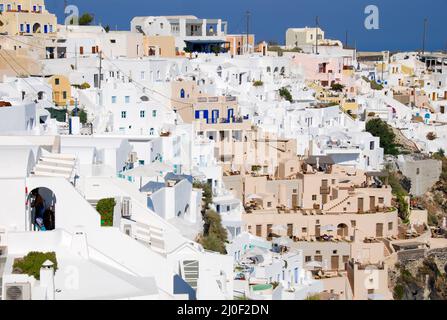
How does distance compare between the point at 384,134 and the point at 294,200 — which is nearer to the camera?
the point at 294,200

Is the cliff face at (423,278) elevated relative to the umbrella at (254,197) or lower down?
lower down

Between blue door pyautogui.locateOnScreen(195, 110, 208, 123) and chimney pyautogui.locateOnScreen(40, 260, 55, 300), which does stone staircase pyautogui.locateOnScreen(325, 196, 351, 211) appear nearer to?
blue door pyautogui.locateOnScreen(195, 110, 208, 123)

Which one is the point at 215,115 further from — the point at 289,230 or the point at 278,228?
the point at 278,228

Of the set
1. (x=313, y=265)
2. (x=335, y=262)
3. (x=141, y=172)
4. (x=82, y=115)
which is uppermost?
(x=82, y=115)

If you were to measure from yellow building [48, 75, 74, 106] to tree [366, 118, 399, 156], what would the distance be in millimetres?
7436

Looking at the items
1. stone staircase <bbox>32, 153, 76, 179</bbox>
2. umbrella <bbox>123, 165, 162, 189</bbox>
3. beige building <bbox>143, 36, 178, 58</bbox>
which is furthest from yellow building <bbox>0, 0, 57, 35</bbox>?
stone staircase <bbox>32, 153, 76, 179</bbox>

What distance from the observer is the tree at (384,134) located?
68.6ft

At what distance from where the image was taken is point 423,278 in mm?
14734

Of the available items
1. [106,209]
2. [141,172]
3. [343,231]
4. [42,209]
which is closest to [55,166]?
[42,209]

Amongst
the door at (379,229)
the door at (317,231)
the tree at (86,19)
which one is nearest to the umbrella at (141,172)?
the door at (317,231)

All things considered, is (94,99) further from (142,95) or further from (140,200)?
(140,200)

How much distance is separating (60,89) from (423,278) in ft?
26.5

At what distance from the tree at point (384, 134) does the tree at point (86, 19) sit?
10.9 m

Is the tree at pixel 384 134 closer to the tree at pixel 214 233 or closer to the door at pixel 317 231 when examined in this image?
the door at pixel 317 231
